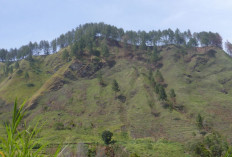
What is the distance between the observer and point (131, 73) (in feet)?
408

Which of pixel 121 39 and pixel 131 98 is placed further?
pixel 121 39

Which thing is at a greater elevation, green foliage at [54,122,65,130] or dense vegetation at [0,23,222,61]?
dense vegetation at [0,23,222,61]

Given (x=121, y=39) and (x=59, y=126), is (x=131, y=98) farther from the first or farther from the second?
(x=121, y=39)

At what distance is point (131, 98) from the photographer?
101m

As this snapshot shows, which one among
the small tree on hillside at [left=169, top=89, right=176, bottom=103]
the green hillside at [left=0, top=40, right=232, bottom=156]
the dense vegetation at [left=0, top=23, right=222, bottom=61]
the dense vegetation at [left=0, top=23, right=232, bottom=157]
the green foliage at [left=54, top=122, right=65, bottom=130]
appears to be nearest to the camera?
the dense vegetation at [left=0, top=23, right=232, bottom=157]

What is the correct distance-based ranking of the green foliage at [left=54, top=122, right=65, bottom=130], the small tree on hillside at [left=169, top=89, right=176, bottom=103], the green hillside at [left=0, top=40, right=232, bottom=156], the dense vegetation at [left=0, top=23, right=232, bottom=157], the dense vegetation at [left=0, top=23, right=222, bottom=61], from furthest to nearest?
1. the dense vegetation at [left=0, top=23, right=222, bottom=61]
2. the small tree on hillside at [left=169, top=89, right=176, bottom=103]
3. the green foliage at [left=54, top=122, right=65, bottom=130]
4. the green hillside at [left=0, top=40, right=232, bottom=156]
5. the dense vegetation at [left=0, top=23, right=232, bottom=157]

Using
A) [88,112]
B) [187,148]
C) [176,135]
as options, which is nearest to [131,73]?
[88,112]

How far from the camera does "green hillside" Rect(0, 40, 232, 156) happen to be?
70625 mm

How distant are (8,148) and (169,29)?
597 ft

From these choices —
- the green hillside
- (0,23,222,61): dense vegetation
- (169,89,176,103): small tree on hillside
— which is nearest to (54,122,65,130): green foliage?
the green hillside

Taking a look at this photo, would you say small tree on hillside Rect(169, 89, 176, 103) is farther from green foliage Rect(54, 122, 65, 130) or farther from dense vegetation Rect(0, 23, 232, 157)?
green foliage Rect(54, 122, 65, 130)

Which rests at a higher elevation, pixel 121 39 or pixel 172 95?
pixel 121 39

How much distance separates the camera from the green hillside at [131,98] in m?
70.6

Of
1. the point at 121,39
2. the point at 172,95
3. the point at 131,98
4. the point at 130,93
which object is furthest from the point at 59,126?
the point at 121,39
